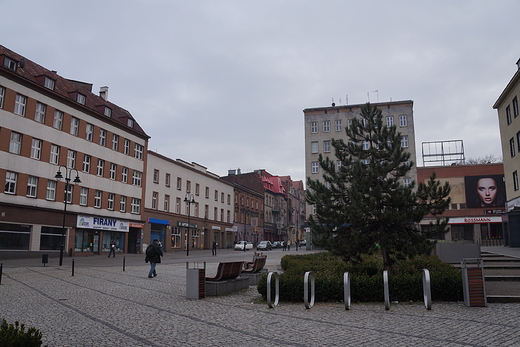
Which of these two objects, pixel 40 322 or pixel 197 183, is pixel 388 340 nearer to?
pixel 40 322

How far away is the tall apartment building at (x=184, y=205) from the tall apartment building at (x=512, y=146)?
2905 cm

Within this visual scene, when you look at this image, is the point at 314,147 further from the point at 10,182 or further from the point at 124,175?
the point at 10,182

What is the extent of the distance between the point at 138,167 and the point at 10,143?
16350mm

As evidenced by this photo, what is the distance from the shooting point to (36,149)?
36.6 meters

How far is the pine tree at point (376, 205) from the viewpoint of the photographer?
42.4ft

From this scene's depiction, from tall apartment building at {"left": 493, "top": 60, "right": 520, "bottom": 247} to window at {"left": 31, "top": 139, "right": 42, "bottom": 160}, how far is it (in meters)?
38.6

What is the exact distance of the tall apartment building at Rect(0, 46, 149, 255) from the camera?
3400 centimetres

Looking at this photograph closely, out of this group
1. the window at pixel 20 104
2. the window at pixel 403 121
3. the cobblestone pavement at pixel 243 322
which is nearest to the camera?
the cobblestone pavement at pixel 243 322

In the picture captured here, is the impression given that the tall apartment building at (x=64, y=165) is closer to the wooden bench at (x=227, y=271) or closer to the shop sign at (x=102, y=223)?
the shop sign at (x=102, y=223)

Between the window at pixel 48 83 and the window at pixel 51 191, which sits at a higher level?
the window at pixel 48 83

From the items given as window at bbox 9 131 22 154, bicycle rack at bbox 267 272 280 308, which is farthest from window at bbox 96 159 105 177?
bicycle rack at bbox 267 272 280 308

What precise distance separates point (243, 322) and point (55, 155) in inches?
1372

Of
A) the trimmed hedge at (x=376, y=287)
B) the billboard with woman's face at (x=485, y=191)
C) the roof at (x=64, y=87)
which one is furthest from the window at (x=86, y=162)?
the billboard with woman's face at (x=485, y=191)

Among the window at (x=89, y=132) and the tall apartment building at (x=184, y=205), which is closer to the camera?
the window at (x=89, y=132)
